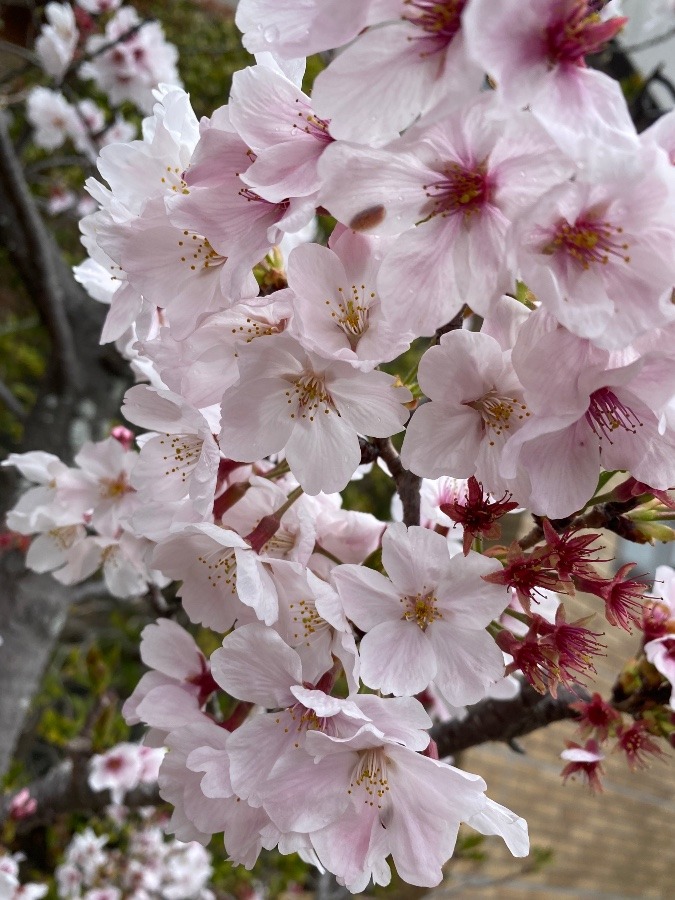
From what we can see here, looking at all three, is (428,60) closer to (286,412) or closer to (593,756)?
(286,412)

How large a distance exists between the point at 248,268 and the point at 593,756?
72cm

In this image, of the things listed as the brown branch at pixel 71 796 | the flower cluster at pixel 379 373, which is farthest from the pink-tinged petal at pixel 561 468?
the brown branch at pixel 71 796

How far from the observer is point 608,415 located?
1.78 ft

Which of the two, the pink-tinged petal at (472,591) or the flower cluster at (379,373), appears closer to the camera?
the flower cluster at (379,373)

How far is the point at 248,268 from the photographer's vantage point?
54 cm

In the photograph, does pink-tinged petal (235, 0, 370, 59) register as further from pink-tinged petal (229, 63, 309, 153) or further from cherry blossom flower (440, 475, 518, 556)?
cherry blossom flower (440, 475, 518, 556)

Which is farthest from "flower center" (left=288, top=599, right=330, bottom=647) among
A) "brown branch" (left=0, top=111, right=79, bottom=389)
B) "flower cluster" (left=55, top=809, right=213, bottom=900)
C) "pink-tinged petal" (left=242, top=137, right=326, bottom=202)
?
"flower cluster" (left=55, top=809, right=213, bottom=900)

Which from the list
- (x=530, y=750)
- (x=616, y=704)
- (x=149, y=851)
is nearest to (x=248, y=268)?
(x=616, y=704)

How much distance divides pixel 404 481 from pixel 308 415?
0.47 ft

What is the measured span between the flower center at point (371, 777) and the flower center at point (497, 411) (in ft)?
0.92

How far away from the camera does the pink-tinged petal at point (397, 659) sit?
0.59 metres

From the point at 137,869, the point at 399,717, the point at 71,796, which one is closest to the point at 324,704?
the point at 399,717

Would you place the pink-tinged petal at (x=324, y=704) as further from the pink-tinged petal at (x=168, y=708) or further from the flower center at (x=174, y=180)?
the flower center at (x=174, y=180)

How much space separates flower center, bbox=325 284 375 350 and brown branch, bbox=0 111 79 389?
1492mm
